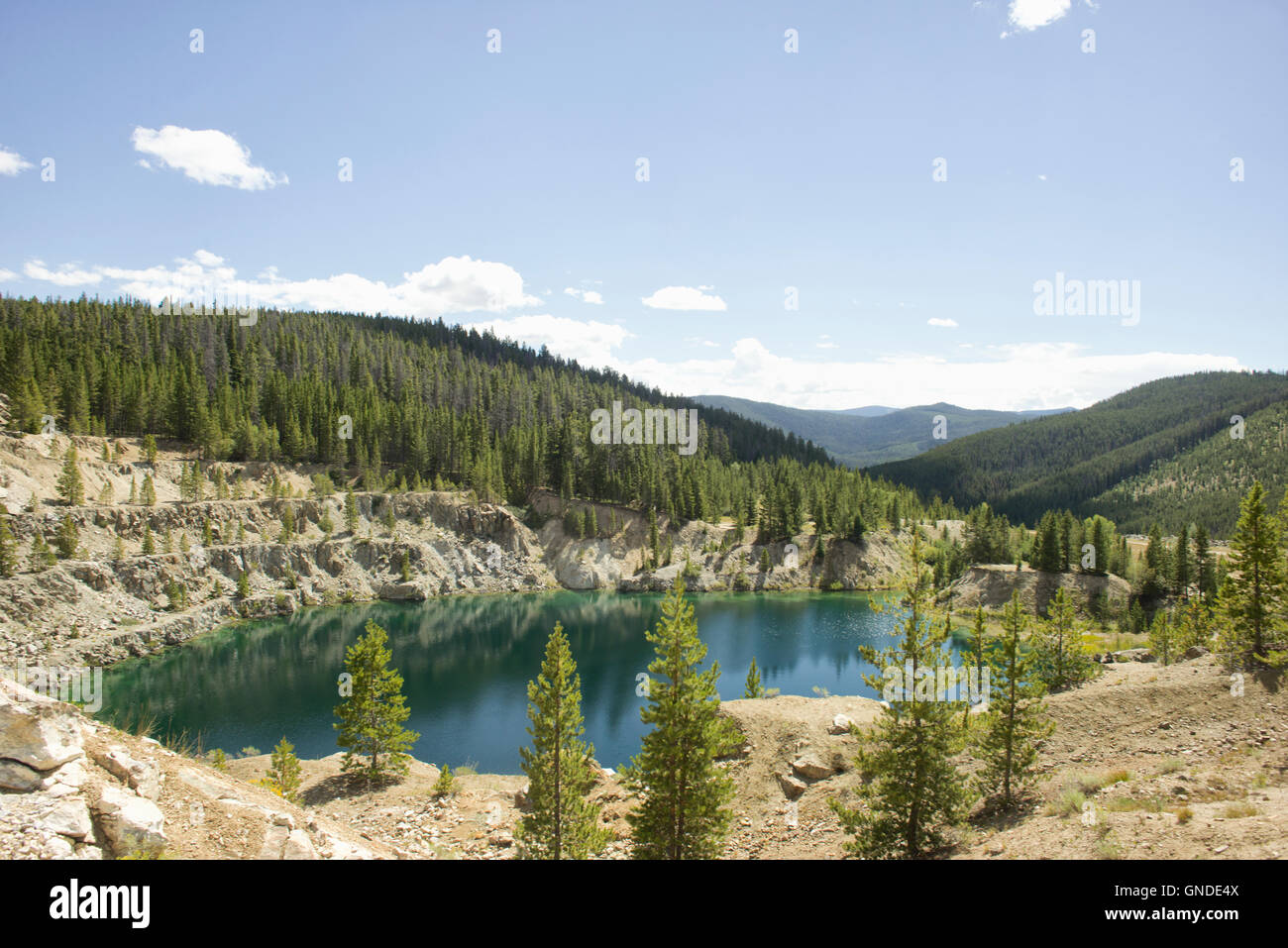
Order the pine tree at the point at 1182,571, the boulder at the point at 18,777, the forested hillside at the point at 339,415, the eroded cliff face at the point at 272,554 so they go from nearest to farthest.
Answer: the boulder at the point at 18,777 → the eroded cliff face at the point at 272,554 → the pine tree at the point at 1182,571 → the forested hillside at the point at 339,415

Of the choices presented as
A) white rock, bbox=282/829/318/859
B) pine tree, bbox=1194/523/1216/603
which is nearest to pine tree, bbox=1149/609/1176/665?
white rock, bbox=282/829/318/859

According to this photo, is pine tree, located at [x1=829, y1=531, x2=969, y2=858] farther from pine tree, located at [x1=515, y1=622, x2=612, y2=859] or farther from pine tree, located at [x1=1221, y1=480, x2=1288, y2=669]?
pine tree, located at [x1=1221, y1=480, x2=1288, y2=669]

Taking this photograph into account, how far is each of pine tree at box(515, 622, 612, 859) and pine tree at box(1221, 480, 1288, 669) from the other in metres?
24.9

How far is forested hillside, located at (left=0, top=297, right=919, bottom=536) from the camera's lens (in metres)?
91.8

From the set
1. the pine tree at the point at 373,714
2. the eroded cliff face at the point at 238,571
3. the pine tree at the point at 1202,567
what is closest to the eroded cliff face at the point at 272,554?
the eroded cliff face at the point at 238,571

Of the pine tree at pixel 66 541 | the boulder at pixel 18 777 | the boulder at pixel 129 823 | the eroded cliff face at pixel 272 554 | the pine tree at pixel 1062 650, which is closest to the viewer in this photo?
the boulder at pixel 18 777

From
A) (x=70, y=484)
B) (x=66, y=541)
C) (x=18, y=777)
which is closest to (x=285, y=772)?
(x=18, y=777)

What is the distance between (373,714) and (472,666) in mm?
33207

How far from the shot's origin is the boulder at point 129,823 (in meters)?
9.94

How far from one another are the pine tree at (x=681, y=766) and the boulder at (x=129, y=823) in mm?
11150

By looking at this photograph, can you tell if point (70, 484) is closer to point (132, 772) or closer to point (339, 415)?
point (339, 415)

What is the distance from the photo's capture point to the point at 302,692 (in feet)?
169

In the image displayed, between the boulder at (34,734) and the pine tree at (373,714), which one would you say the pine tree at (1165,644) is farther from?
the boulder at (34,734)

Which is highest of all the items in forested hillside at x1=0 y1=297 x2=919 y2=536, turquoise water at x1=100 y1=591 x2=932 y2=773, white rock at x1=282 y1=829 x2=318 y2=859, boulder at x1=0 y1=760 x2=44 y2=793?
forested hillside at x1=0 y1=297 x2=919 y2=536
